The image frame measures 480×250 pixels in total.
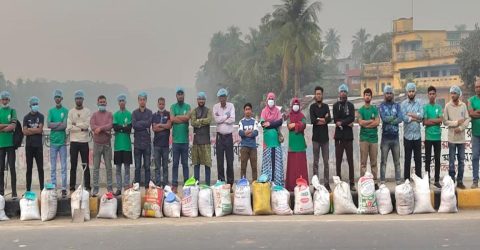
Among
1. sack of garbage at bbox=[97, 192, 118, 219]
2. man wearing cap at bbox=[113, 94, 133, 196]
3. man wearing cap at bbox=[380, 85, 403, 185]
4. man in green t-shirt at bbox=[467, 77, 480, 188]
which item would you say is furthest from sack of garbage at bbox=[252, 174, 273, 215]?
man in green t-shirt at bbox=[467, 77, 480, 188]

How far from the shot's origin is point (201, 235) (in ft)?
24.1

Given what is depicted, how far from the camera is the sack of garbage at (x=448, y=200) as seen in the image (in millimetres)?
8680

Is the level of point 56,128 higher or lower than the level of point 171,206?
higher

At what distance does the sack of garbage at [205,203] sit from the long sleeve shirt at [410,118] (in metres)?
3.59

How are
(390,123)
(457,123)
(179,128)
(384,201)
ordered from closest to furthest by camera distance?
(384,201) → (457,123) → (390,123) → (179,128)

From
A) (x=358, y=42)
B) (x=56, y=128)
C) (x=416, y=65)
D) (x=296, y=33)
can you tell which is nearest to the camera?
(x=56, y=128)

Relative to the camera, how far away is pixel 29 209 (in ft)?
28.8

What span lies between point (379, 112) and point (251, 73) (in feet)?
200

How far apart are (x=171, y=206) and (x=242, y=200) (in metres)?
1.13

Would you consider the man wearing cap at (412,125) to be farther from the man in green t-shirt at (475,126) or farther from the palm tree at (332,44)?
the palm tree at (332,44)

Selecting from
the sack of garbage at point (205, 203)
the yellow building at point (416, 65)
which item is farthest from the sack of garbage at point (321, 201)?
the yellow building at point (416, 65)

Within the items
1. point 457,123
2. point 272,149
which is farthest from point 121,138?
point 457,123

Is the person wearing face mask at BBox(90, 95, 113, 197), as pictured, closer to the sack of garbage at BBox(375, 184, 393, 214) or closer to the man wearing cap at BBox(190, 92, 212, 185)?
the man wearing cap at BBox(190, 92, 212, 185)

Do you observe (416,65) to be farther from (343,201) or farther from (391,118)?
(343,201)
